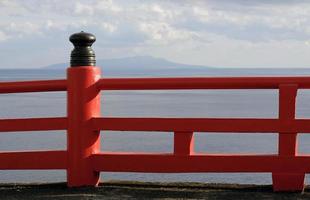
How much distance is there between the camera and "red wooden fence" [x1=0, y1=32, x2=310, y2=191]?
18.6 ft

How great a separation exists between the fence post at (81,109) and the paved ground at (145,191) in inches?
7.6

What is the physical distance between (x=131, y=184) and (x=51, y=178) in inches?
403

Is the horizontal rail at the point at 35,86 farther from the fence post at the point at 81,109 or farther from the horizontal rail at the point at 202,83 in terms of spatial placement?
the horizontal rail at the point at 202,83

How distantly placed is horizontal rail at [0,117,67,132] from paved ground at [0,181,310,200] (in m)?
0.58

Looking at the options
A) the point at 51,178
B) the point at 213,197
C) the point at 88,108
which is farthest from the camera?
the point at 51,178

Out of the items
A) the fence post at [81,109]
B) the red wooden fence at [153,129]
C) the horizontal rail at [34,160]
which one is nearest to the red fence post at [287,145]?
the red wooden fence at [153,129]

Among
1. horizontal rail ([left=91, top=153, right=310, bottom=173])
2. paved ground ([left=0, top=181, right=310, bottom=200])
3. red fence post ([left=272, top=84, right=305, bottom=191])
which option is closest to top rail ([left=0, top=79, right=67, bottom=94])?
horizontal rail ([left=91, top=153, right=310, bottom=173])

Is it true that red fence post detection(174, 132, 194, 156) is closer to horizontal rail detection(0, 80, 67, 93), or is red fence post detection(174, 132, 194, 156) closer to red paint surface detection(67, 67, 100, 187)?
red paint surface detection(67, 67, 100, 187)

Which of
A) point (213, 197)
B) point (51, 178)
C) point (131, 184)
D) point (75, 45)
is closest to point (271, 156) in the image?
point (213, 197)

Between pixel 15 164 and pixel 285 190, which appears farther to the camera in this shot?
pixel 15 164

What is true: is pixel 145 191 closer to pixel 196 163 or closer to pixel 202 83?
pixel 196 163

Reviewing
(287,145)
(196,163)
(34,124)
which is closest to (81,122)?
(34,124)

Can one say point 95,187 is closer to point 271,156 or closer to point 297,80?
point 271,156

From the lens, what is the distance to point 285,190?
18.9 ft
